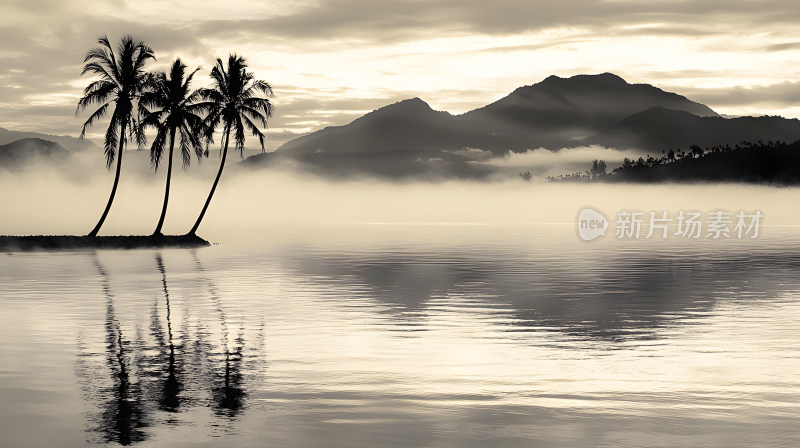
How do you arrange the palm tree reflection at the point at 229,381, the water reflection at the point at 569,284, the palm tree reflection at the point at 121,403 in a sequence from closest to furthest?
the palm tree reflection at the point at 121,403 < the palm tree reflection at the point at 229,381 < the water reflection at the point at 569,284

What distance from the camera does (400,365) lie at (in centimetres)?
2117

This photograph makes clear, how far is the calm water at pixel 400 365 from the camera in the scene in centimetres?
1495

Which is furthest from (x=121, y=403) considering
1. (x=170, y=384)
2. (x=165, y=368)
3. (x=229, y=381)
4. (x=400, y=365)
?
(x=400, y=365)

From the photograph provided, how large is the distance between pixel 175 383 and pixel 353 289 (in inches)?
971

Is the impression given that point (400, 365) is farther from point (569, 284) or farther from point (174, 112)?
point (174, 112)

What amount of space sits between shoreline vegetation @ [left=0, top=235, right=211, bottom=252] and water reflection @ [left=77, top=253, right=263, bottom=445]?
55.5 metres

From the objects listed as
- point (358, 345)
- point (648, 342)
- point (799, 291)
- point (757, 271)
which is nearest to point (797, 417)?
point (648, 342)

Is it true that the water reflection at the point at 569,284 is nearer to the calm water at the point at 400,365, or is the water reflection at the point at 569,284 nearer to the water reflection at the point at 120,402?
the calm water at the point at 400,365

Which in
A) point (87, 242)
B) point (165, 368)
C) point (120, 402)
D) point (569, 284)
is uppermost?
point (120, 402)

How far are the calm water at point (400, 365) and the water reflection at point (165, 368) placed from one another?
0.06 m

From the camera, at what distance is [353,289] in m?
43.6

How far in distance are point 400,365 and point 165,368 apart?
15.6 ft

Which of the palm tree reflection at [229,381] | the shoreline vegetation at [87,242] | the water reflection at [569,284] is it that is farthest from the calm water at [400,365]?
the shoreline vegetation at [87,242]

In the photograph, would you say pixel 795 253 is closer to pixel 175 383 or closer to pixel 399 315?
pixel 399 315
